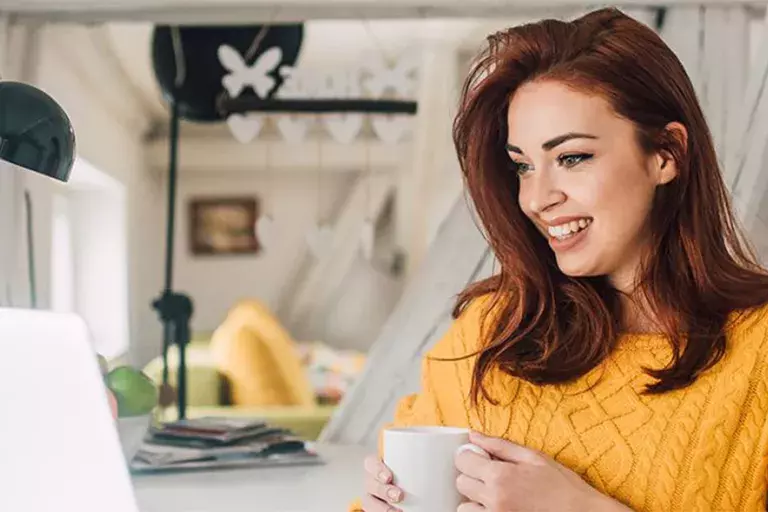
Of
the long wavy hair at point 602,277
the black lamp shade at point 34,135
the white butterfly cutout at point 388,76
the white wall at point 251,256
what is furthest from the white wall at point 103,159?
the long wavy hair at point 602,277

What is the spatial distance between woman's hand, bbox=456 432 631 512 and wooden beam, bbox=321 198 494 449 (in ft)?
2.22

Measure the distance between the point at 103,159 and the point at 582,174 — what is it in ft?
9.58

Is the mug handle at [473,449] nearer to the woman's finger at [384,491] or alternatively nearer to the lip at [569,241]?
the woman's finger at [384,491]

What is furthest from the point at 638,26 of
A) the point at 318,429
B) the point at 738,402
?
the point at 318,429

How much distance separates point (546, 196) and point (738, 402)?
267 mm

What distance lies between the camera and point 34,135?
0.82 meters

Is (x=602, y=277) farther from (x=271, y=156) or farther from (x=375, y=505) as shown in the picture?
(x=271, y=156)

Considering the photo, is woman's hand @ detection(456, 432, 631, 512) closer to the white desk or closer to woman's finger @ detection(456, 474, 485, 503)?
woman's finger @ detection(456, 474, 485, 503)

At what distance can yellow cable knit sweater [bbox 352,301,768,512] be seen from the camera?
906 millimetres

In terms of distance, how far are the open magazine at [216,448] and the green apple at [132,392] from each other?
0.08 m

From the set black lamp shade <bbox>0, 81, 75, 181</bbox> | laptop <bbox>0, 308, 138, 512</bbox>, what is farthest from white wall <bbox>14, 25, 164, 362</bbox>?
laptop <bbox>0, 308, 138, 512</bbox>

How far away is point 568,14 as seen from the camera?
152 centimetres

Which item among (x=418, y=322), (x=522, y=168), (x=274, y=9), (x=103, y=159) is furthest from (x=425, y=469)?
(x=103, y=159)

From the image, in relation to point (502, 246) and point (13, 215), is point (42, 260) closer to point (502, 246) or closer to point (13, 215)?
point (13, 215)
